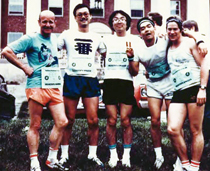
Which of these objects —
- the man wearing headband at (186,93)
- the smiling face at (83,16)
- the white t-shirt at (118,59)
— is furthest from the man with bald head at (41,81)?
the man wearing headband at (186,93)

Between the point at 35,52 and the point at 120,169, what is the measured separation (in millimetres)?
2170

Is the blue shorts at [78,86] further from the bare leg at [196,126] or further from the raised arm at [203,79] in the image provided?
the raised arm at [203,79]

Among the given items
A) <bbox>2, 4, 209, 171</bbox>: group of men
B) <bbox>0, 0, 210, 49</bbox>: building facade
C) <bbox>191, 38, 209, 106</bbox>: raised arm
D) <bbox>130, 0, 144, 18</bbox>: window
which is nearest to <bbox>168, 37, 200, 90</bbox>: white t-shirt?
<bbox>2, 4, 209, 171</bbox>: group of men

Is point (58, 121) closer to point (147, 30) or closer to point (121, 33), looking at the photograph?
point (121, 33)

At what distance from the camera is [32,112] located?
4613 millimetres

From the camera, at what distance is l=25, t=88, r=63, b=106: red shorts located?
455 cm

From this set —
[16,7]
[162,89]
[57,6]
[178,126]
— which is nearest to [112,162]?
[178,126]

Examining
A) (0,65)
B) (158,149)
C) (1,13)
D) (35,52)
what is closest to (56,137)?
(35,52)

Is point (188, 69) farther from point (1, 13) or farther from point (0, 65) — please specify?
point (1, 13)

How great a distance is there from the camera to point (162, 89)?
5.12 metres

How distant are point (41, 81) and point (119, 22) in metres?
1.69

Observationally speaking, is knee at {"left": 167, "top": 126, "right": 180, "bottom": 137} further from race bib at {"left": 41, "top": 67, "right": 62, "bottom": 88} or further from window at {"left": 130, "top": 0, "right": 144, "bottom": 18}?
window at {"left": 130, "top": 0, "right": 144, "bottom": 18}

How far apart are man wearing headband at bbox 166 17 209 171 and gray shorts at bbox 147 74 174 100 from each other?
1.88 ft

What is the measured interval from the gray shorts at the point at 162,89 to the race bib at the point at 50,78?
5.14 feet
